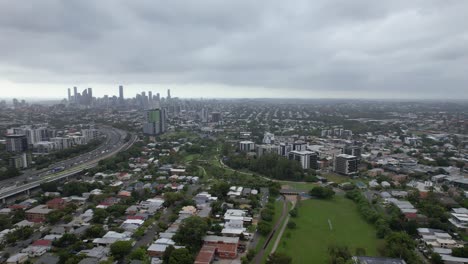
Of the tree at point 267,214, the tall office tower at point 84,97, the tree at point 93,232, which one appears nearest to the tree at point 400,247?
the tree at point 267,214

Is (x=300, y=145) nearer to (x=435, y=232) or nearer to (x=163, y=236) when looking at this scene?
(x=435, y=232)

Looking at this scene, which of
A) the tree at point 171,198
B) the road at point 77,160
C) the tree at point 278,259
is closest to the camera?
the tree at point 278,259

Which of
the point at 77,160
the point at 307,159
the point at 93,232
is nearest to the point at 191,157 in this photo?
the point at 77,160

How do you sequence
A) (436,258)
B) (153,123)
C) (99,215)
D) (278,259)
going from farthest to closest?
1. (153,123)
2. (99,215)
3. (436,258)
4. (278,259)

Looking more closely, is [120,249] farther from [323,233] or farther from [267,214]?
[323,233]

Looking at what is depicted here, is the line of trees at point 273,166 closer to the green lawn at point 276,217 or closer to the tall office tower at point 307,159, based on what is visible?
the tall office tower at point 307,159

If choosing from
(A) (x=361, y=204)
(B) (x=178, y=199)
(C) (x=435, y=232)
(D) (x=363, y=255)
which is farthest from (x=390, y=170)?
(B) (x=178, y=199)

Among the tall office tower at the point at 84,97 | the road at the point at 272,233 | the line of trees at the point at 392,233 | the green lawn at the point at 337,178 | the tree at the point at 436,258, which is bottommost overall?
the green lawn at the point at 337,178

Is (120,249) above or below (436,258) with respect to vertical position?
above
